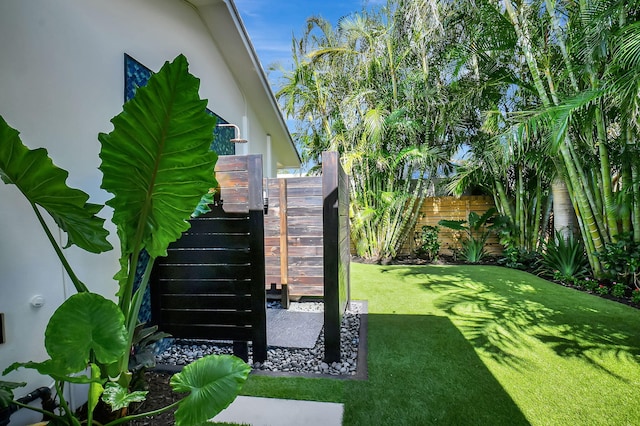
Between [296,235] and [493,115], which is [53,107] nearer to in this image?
[296,235]

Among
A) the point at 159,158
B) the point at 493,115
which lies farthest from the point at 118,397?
the point at 493,115

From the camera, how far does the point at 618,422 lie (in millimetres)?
2176

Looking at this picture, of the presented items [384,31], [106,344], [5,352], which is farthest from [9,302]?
[384,31]

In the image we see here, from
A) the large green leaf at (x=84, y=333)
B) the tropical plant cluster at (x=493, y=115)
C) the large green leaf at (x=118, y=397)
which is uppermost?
the tropical plant cluster at (x=493, y=115)

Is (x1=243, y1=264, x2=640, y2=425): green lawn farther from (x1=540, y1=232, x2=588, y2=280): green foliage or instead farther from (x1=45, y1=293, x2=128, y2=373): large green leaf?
(x1=45, y1=293, x2=128, y2=373): large green leaf

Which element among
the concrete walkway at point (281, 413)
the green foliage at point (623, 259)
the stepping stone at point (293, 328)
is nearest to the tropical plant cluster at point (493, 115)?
the green foliage at point (623, 259)

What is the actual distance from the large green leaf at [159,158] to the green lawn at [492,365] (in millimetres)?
1602

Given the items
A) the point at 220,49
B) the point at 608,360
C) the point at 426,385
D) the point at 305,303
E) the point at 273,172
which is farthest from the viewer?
the point at 273,172

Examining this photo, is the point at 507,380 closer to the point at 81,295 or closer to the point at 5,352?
the point at 81,295

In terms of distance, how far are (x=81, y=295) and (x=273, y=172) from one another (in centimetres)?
665

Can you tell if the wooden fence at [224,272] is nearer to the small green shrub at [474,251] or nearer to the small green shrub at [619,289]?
the small green shrub at [619,289]

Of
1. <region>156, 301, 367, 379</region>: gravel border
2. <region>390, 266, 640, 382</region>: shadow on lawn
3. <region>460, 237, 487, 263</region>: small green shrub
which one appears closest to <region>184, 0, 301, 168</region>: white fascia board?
<region>156, 301, 367, 379</region>: gravel border

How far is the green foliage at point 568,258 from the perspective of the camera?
611 centimetres

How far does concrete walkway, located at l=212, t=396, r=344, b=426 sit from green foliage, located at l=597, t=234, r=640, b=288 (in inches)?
206
